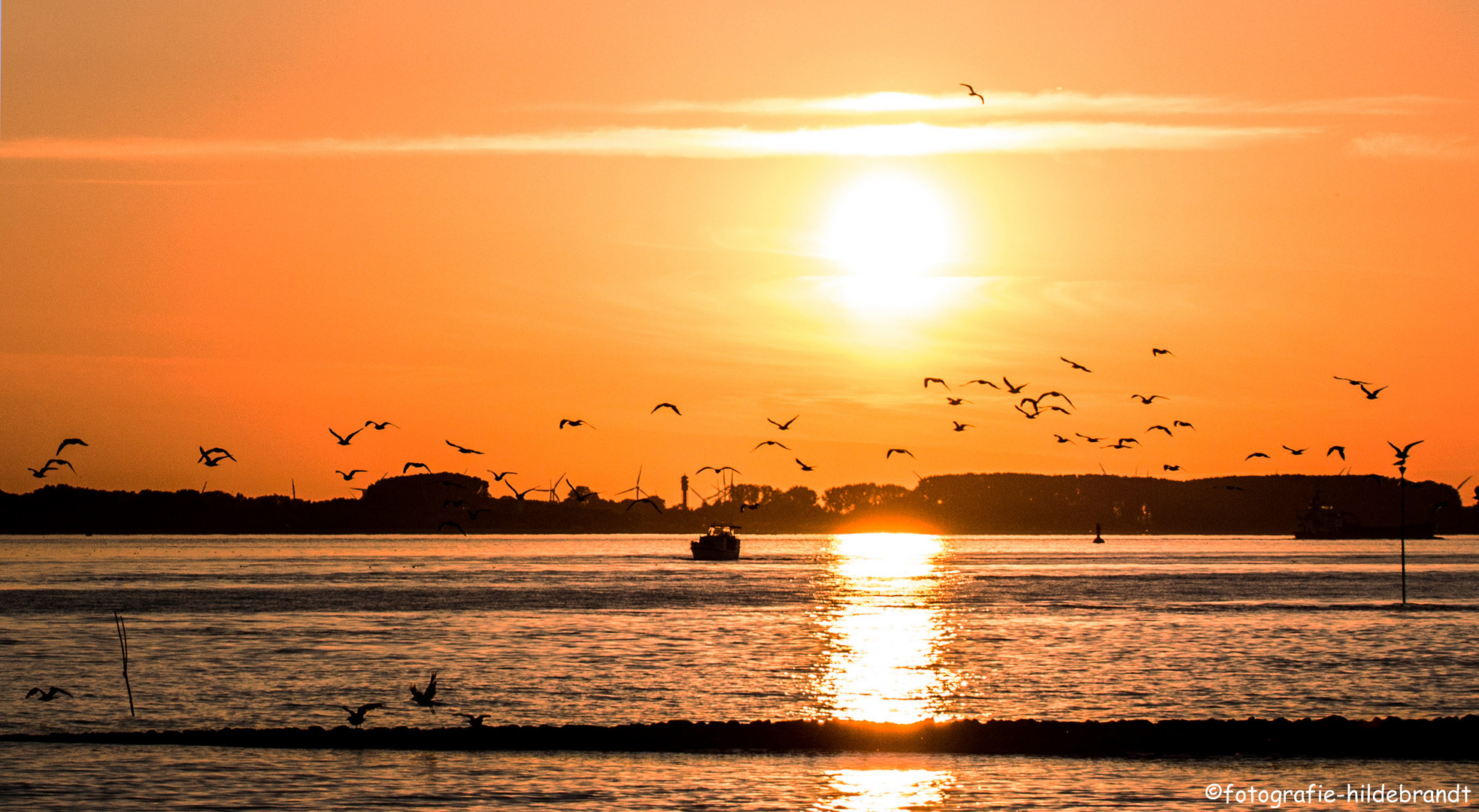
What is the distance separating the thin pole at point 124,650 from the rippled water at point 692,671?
0.51 m

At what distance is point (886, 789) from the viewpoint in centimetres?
3328

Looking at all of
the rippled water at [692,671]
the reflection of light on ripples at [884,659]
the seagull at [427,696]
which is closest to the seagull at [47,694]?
the rippled water at [692,671]

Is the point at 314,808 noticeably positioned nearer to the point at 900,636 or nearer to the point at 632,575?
the point at 900,636

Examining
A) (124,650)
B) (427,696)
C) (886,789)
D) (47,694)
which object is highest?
(124,650)

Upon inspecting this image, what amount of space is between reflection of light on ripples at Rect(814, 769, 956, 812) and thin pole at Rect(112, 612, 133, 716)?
Result: 832 inches

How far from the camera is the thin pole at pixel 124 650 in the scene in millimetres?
45094

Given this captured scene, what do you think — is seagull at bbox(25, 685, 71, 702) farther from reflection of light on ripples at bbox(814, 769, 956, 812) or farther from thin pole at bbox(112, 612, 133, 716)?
reflection of light on ripples at bbox(814, 769, 956, 812)

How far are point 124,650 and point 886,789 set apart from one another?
27.2 meters

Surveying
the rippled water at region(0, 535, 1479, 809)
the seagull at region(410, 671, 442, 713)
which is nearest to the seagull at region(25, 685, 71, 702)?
the rippled water at region(0, 535, 1479, 809)

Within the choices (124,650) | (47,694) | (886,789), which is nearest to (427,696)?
(124,650)

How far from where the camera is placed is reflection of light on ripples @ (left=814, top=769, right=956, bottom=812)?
103ft

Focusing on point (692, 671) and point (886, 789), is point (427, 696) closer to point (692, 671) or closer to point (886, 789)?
point (886, 789)

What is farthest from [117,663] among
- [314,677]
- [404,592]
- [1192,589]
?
[1192,589]

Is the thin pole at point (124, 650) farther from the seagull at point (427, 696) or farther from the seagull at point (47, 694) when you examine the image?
the seagull at point (427, 696)
